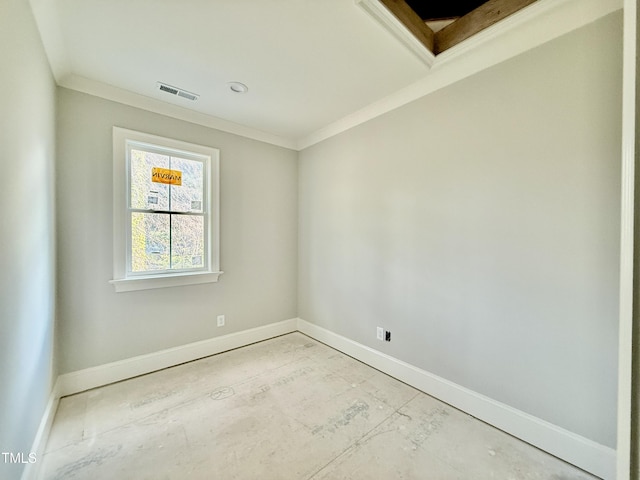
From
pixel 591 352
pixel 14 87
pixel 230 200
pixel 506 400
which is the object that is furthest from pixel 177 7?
pixel 506 400

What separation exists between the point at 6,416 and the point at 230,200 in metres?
2.30

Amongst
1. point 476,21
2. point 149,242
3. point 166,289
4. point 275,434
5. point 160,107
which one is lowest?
point 275,434

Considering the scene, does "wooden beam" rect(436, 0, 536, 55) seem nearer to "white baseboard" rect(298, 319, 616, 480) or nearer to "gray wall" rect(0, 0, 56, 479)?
"gray wall" rect(0, 0, 56, 479)

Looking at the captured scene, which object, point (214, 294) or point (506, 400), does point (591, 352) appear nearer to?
point (506, 400)

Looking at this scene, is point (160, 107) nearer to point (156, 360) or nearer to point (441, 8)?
point (156, 360)

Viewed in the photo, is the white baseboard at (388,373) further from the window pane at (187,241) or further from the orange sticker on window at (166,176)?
the orange sticker on window at (166,176)

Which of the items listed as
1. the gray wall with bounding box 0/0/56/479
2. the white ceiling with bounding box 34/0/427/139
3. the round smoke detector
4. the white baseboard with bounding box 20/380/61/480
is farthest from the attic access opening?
the white baseboard with bounding box 20/380/61/480

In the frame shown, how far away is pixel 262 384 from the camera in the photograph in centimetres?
230

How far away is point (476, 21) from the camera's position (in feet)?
5.76

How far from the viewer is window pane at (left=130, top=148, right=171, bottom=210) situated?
2.45m

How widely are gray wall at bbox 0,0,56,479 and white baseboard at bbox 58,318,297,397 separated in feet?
1.19

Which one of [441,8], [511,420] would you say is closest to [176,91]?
[441,8]

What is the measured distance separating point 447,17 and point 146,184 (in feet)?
9.71

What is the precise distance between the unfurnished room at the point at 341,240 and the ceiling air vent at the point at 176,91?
2 cm
